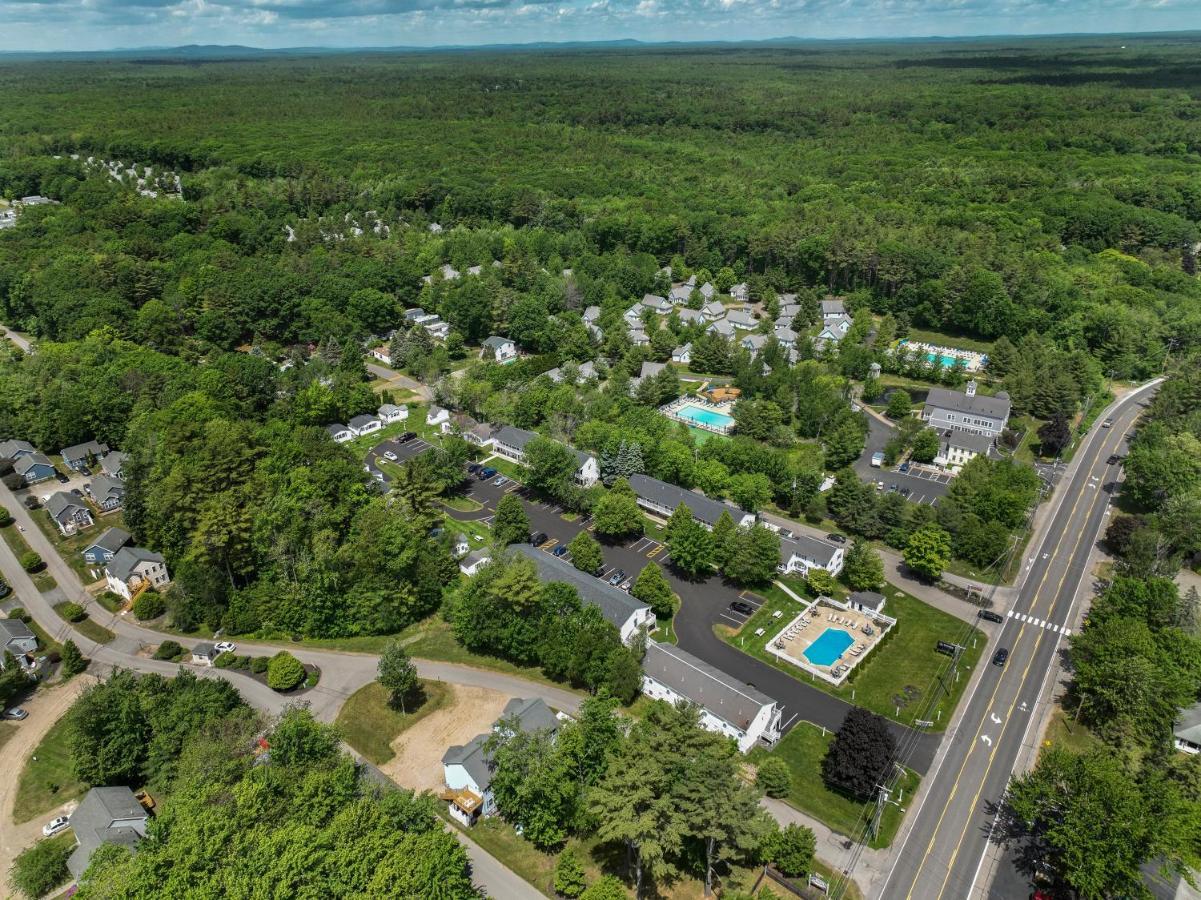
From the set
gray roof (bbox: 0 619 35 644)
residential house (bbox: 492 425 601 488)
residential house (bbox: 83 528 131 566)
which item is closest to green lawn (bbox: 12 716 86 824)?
gray roof (bbox: 0 619 35 644)

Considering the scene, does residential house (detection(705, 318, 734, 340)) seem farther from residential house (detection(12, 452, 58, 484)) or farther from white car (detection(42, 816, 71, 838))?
white car (detection(42, 816, 71, 838))

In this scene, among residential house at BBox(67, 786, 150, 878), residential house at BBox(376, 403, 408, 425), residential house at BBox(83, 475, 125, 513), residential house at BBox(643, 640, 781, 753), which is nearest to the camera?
residential house at BBox(67, 786, 150, 878)

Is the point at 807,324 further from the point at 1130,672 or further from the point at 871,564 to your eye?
the point at 1130,672

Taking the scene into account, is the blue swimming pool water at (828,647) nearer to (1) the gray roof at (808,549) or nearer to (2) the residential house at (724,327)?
(1) the gray roof at (808,549)

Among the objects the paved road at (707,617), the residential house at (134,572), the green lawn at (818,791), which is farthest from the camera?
the residential house at (134,572)

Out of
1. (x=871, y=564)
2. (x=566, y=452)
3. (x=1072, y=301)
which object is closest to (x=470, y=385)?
(x=566, y=452)

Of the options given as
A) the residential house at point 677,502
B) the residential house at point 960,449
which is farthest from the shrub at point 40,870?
the residential house at point 960,449

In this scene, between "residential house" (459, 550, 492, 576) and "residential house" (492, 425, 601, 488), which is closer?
"residential house" (459, 550, 492, 576)

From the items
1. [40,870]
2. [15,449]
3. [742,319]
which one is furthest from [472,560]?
[742,319]

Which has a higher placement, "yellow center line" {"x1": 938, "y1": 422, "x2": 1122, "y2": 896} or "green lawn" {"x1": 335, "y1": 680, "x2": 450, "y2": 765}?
"yellow center line" {"x1": 938, "y1": 422, "x2": 1122, "y2": 896}
